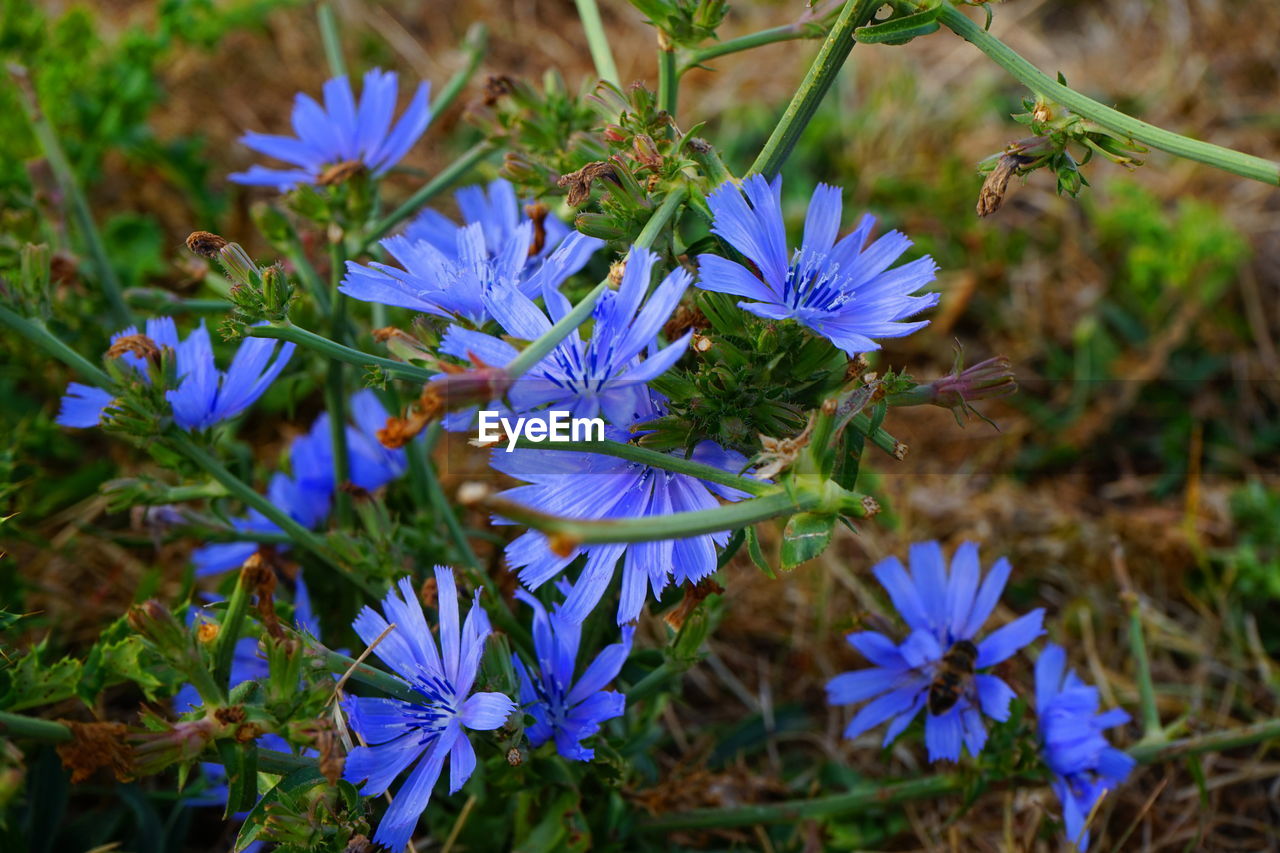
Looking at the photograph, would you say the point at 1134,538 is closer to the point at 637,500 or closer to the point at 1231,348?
the point at 1231,348

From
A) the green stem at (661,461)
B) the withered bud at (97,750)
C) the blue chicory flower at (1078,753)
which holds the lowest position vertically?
the withered bud at (97,750)

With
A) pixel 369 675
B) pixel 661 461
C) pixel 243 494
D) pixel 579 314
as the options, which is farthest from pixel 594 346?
pixel 243 494

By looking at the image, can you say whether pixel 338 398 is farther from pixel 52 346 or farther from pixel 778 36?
pixel 778 36

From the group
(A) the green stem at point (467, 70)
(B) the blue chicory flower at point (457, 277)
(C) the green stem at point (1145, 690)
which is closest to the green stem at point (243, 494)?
(B) the blue chicory flower at point (457, 277)

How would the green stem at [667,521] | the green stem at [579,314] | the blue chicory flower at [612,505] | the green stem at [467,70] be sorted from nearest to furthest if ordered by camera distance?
the green stem at [667,521] < the green stem at [579,314] < the blue chicory flower at [612,505] < the green stem at [467,70]

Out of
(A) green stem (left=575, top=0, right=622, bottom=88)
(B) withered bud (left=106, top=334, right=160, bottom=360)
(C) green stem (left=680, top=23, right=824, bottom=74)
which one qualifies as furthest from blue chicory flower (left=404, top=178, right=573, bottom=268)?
(B) withered bud (left=106, top=334, right=160, bottom=360)

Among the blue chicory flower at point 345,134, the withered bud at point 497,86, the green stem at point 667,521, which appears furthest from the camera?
the blue chicory flower at point 345,134

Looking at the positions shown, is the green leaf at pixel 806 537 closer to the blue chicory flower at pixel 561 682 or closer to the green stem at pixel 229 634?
the blue chicory flower at pixel 561 682

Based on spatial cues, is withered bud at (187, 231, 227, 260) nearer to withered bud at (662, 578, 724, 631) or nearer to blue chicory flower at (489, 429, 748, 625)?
blue chicory flower at (489, 429, 748, 625)
